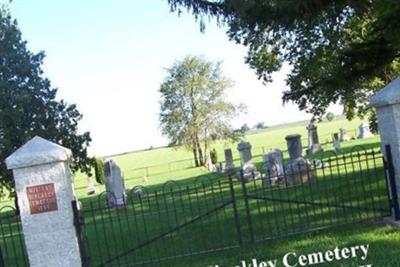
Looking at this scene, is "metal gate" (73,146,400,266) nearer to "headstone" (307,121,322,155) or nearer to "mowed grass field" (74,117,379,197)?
"mowed grass field" (74,117,379,197)

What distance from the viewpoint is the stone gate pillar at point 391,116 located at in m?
7.91

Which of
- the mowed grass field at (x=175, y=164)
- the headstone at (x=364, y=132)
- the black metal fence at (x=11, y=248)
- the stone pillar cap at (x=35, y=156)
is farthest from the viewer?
the headstone at (x=364, y=132)

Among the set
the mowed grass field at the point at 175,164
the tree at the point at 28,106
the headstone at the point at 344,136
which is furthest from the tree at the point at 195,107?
the tree at the point at 28,106

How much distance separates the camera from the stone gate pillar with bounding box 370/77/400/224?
791 centimetres

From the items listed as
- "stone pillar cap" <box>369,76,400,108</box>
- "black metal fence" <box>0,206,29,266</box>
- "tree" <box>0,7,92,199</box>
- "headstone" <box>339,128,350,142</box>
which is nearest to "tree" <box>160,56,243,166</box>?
"headstone" <box>339,128,350,142</box>

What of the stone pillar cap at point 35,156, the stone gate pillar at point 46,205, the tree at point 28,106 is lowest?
the stone gate pillar at point 46,205

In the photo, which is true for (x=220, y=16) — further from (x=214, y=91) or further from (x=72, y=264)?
(x=214, y=91)

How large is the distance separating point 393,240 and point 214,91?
48996 mm

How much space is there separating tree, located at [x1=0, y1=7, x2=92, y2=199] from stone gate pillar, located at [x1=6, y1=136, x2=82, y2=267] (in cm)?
1997

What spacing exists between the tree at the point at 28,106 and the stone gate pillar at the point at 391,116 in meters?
21.4

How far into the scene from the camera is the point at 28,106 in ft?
91.0

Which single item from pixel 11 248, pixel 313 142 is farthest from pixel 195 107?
pixel 11 248

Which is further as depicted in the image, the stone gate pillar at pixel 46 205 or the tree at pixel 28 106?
the tree at pixel 28 106

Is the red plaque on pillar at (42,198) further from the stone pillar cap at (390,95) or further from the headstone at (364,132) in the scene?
the headstone at (364,132)
